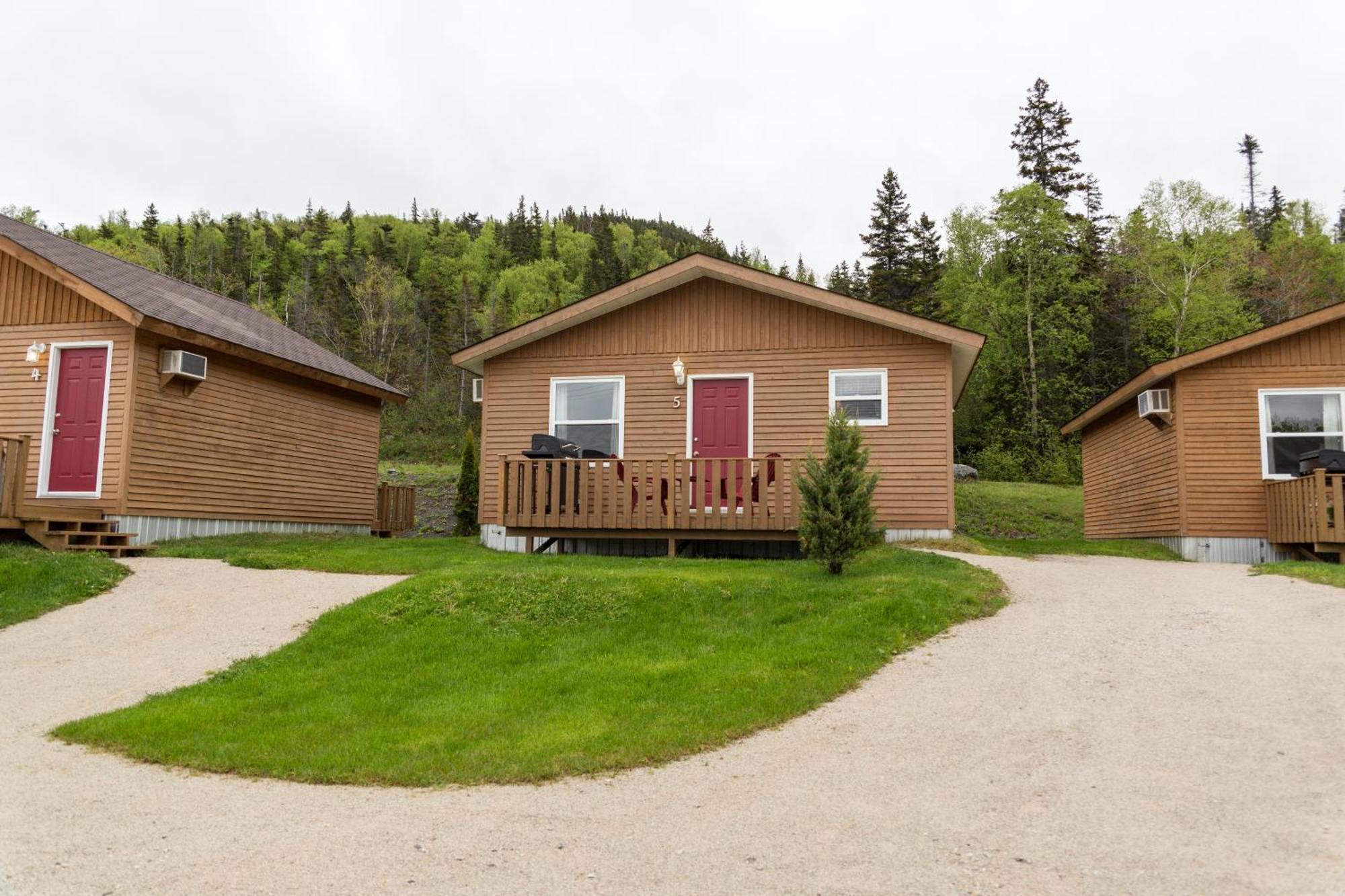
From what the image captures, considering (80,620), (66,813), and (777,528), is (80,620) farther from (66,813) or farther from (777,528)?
(777,528)

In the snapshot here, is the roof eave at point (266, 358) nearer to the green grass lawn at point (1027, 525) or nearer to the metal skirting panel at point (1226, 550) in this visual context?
the green grass lawn at point (1027, 525)

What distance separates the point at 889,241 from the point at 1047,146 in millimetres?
8535

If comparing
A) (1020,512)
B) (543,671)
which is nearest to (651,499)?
(543,671)

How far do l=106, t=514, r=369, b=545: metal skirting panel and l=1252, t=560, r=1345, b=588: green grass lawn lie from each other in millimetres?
14558

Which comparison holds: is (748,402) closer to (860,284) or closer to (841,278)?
(860,284)

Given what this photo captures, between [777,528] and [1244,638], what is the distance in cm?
566

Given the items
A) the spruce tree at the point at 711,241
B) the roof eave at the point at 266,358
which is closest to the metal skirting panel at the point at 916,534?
the roof eave at the point at 266,358

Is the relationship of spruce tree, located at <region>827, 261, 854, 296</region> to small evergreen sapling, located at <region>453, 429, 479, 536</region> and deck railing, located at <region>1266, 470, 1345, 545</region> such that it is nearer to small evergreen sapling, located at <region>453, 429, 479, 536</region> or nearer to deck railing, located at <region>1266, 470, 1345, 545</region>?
small evergreen sapling, located at <region>453, 429, 479, 536</region>

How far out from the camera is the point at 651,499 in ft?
40.8

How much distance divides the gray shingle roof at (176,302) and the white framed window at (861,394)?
9148 mm

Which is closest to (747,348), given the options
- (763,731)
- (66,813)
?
(763,731)

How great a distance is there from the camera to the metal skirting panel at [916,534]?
13266 mm

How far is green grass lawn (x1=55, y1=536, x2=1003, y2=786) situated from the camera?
5.55m

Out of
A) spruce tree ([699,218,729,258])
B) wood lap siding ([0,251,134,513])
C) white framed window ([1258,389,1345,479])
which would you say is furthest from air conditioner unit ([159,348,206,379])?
spruce tree ([699,218,729,258])
